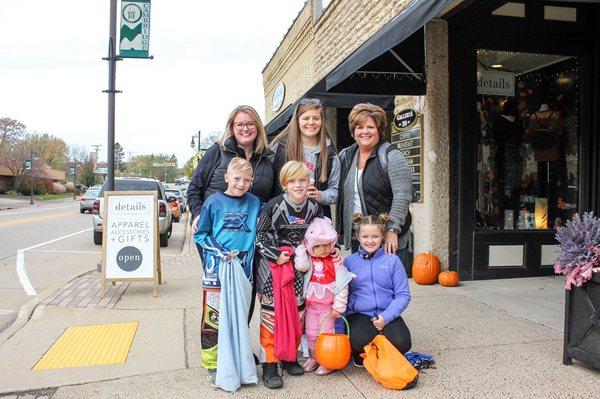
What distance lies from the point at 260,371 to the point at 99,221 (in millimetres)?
10276

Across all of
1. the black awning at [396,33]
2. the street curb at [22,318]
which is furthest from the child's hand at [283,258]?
the street curb at [22,318]

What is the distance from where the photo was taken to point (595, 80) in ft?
22.3

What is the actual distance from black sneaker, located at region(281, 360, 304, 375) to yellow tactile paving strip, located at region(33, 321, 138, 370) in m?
1.29

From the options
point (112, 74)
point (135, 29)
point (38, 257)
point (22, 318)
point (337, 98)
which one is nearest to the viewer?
point (22, 318)

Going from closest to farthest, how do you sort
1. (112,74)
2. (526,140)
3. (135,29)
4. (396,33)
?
(396,33) → (526,140) → (112,74) → (135,29)

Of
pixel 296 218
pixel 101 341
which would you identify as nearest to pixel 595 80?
pixel 296 218

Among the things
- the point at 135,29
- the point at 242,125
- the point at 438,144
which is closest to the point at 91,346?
the point at 242,125

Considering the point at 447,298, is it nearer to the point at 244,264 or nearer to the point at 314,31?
the point at 244,264

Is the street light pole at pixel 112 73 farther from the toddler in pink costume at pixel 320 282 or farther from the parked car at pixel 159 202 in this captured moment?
the toddler in pink costume at pixel 320 282

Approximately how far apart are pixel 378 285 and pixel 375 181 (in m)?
0.77

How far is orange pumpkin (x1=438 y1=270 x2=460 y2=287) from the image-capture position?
650cm

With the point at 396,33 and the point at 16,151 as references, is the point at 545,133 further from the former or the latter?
the point at 16,151

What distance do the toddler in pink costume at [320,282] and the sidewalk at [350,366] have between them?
0.35 metres

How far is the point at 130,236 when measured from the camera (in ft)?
22.2
